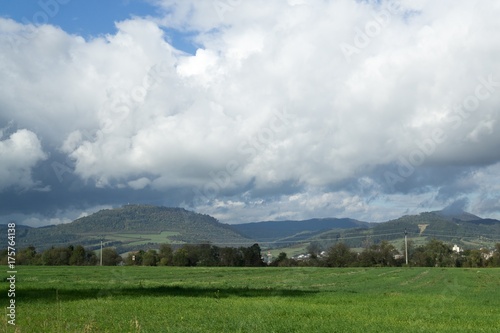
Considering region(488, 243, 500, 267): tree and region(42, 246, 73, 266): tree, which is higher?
region(42, 246, 73, 266): tree

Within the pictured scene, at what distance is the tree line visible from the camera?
131 metres

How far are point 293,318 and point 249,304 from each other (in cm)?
583

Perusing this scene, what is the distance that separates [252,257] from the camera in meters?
135

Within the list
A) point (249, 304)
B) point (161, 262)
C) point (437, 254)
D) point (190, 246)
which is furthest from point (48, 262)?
point (249, 304)

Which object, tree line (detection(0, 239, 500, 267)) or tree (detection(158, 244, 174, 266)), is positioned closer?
tree line (detection(0, 239, 500, 267))

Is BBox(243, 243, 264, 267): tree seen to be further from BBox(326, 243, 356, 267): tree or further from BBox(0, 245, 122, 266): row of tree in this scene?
BBox(0, 245, 122, 266): row of tree

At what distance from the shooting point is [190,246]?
5600 inches

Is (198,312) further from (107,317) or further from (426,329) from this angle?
(426,329)

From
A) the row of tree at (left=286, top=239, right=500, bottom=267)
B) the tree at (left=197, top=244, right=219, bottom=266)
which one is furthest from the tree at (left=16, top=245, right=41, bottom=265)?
the row of tree at (left=286, top=239, right=500, bottom=267)

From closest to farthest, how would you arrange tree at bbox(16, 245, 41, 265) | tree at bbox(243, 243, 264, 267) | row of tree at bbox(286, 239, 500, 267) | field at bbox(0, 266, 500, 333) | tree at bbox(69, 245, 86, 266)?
field at bbox(0, 266, 500, 333) → tree at bbox(16, 245, 41, 265) → tree at bbox(69, 245, 86, 266) → row of tree at bbox(286, 239, 500, 267) → tree at bbox(243, 243, 264, 267)

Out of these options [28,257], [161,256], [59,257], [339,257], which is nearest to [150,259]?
[161,256]

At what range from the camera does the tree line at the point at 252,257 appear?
130875 mm

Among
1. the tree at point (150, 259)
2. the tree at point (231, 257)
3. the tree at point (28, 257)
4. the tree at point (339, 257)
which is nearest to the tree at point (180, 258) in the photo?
the tree at point (150, 259)

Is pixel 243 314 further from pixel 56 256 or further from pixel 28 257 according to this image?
pixel 28 257
